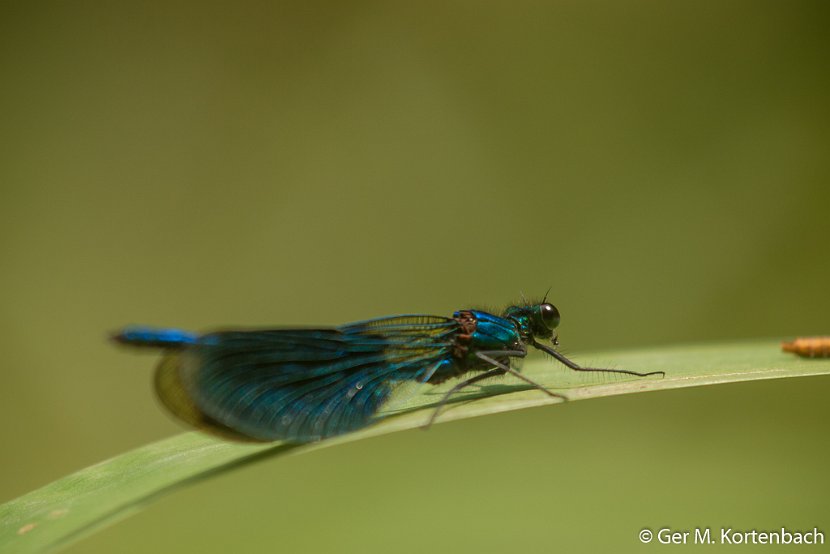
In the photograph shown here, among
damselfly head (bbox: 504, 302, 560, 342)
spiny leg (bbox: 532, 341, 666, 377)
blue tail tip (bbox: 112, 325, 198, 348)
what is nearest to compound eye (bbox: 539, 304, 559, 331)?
damselfly head (bbox: 504, 302, 560, 342)

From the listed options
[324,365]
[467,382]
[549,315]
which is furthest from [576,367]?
[324,365]

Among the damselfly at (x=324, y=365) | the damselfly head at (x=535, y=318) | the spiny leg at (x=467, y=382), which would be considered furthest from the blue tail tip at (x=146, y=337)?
the damselfly head at (x=535, y=318)

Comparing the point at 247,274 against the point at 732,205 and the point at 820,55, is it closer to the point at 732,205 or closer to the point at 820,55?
the point at 732,205

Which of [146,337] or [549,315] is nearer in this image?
[146,337]

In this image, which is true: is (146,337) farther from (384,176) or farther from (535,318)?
(384,176)

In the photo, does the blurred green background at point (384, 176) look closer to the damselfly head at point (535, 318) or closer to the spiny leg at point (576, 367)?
the damselfly head at point (535, 318)

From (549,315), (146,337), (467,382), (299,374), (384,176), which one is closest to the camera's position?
(146,337)

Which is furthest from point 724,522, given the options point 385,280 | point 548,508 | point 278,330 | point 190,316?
point 190,316
